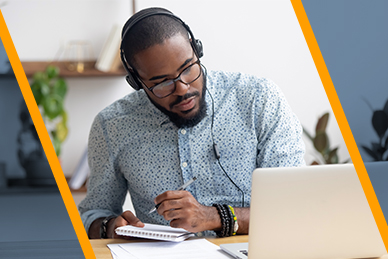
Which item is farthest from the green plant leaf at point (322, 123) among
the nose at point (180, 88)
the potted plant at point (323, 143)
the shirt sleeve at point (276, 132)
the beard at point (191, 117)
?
the nose at point (180, 88)

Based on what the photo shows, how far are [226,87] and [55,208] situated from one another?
41.5 inches

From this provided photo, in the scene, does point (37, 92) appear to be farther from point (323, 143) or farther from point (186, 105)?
point (323, 143)

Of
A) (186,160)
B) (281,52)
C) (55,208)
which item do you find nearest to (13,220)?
(55,208)

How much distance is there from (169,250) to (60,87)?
1867 millimetres

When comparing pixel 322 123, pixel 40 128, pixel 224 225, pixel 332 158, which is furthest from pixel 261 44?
pixel 40 128

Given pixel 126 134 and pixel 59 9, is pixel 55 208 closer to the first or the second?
pixel 126 134

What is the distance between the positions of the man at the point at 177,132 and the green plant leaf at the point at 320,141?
3.05 ft

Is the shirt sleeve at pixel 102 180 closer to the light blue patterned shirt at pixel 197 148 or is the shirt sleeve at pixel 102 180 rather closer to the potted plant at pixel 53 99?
the light blue patterned shirt at pixel 197 148

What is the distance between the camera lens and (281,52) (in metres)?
2.47

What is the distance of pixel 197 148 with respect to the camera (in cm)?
151

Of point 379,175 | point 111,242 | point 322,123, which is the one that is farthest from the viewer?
point 322,123

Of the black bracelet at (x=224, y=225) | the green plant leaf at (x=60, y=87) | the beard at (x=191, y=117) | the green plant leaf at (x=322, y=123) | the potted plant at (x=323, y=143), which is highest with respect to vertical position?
the green plant leaf at (x=60, y=87)

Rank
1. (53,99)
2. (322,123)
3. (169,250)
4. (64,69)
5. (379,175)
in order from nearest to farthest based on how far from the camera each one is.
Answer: (379,175), (169,250), (322,123), (53,99), (64,69)

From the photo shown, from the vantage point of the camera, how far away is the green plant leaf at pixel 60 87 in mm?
2676
